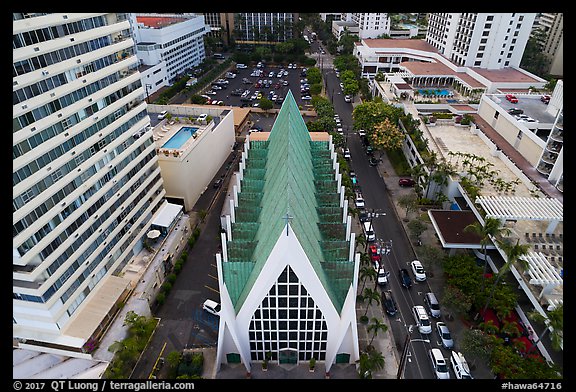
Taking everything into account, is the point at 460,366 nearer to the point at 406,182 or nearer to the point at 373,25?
the point at 406,182

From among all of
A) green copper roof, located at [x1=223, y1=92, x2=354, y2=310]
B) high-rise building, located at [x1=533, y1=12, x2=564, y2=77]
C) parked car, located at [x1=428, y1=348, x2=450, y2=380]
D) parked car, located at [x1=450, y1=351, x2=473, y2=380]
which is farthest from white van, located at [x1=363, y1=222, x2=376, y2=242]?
high-rise building, located at [x1=533, y1=12, x2=564, y2=77]

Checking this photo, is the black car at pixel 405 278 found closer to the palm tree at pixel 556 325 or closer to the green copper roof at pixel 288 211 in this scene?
the green copper roof at pixel 288 211

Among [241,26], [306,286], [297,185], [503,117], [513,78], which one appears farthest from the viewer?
[241,26]

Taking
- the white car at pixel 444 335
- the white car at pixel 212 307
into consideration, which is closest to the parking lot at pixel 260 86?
the white car at pixel 212 307

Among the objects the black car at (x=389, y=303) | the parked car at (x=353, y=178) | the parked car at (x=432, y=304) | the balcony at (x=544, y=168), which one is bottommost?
the black car at (x=389, y=303)

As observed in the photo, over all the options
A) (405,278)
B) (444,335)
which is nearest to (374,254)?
(405,278)

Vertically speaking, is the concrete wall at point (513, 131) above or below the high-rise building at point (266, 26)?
below

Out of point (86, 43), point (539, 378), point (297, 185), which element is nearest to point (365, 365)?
point (539, 378)

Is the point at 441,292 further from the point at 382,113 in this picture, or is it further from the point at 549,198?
the point at 382,113
